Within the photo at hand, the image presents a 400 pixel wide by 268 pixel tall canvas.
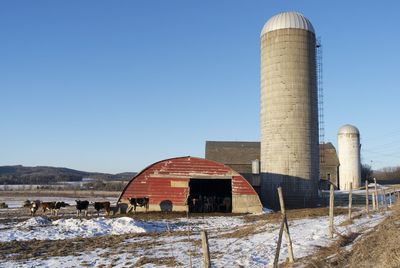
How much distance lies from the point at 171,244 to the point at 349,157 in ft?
141

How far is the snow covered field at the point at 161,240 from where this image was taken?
12172 mm

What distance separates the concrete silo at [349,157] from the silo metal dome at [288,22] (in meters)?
24.6

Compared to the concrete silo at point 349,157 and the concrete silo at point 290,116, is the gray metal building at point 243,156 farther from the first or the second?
A: the concrete silo at point 290,116

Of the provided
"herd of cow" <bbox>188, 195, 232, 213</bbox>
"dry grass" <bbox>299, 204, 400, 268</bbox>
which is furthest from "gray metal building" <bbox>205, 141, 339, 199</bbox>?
"dry grass" <bbox>299, 204, 400, 268</bbox>

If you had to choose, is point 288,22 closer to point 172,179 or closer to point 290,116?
point 290,116

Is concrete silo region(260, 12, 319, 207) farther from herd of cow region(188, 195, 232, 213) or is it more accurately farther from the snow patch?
the snow patch

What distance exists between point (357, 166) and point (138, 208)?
1333 inches

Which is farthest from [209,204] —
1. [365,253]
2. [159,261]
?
[365,253]

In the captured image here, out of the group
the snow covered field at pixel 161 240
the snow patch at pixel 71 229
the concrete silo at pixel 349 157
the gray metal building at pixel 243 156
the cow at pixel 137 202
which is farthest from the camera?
the concrete silo at pixel 349 157

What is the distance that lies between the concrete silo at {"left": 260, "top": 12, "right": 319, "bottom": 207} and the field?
9.90 m

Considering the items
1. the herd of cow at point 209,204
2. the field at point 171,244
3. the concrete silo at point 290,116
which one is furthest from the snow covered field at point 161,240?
the concrete silo at point 290,116

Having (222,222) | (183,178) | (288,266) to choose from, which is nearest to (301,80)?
(183,178)

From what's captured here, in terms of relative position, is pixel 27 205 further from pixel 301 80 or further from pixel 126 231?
pixel 301 80

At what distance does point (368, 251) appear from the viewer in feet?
35.9
